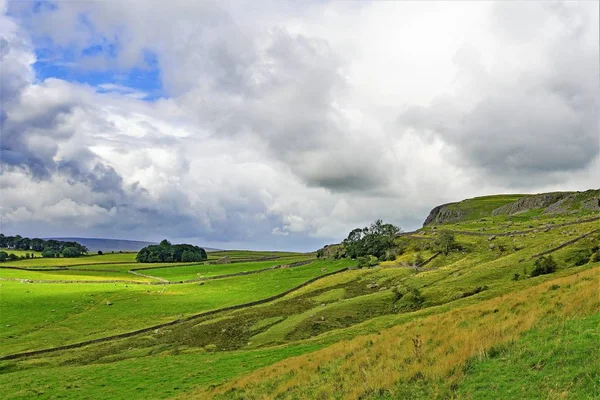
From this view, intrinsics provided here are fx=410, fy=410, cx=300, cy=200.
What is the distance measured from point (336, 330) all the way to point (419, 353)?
94.3 ft

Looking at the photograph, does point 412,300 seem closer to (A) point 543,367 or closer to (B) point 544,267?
(B) point 544,267

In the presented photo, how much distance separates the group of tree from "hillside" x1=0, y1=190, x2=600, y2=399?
5.02 m

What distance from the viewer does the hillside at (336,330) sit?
57.4 feet

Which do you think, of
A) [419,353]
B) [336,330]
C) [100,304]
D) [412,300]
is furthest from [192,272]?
[419,353]

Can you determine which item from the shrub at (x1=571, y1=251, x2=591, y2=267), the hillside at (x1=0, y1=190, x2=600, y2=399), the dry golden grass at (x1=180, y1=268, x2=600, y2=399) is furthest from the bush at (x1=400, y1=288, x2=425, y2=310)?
the dry golden grass at (x1=180, y1=268, x2=600, y2=399)

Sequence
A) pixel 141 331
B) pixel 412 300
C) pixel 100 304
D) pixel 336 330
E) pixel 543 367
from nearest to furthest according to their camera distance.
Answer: pixel 543 367, pixel 336 330, pixel 412 300, pixel 141 331, pixel 100 304

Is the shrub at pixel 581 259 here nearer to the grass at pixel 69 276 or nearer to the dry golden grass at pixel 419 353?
the dry golden grass at pixel 419 353

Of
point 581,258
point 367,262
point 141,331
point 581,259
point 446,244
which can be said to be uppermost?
point 446,244

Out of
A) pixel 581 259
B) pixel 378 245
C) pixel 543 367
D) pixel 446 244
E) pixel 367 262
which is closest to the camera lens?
pixel 543 367

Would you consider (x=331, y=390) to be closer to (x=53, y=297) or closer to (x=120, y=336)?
(x=120, y=336)

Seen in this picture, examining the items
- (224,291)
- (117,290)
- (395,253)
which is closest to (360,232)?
(395,253)

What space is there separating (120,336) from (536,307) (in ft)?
203

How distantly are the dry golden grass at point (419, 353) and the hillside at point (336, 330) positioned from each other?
11 centimetres

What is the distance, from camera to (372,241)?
134 m
